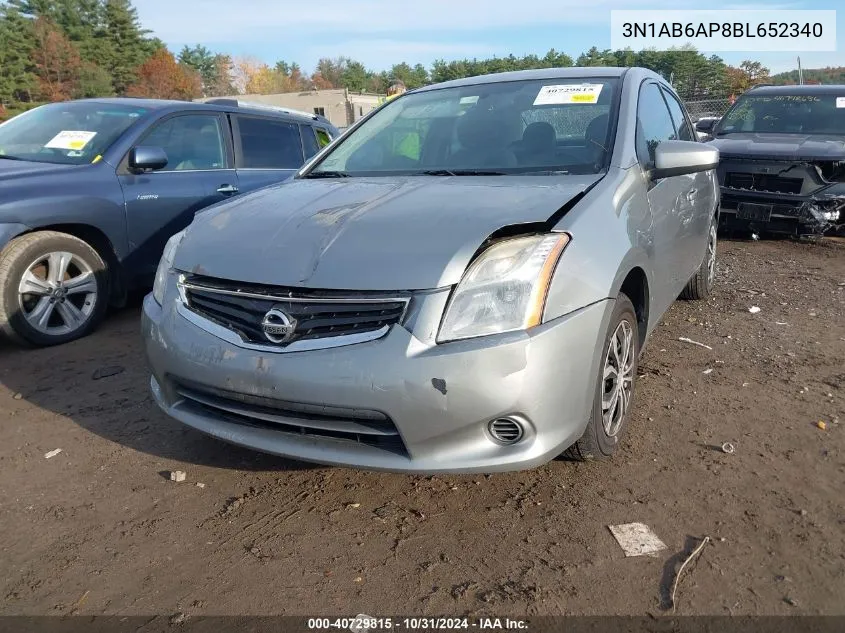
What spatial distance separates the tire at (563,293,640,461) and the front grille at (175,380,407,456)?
762mm

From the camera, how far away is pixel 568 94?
345cm

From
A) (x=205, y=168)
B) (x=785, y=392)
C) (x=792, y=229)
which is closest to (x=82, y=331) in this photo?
(x=205, y=168)

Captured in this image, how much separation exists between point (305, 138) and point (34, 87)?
65.0 m

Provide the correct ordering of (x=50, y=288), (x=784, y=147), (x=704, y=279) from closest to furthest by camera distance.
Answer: (x=50, y=288) < (x=704, y=279) < (x=784, y=147)

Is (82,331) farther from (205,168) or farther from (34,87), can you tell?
(34,87)

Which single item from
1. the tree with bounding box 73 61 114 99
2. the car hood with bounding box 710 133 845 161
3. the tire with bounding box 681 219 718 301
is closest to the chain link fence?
the car hood with bounding box 710 133 845 161

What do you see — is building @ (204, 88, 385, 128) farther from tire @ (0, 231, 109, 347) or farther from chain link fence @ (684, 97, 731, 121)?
tire @ (0, 231, 109, 347)

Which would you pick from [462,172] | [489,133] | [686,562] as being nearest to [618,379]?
[686,562]

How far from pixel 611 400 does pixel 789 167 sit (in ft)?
18.6

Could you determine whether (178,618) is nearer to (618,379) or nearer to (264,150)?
(618,379)

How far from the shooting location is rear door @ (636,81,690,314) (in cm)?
317

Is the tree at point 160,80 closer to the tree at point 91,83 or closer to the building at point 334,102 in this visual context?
the tree at point 91,83

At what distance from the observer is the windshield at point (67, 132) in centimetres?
471

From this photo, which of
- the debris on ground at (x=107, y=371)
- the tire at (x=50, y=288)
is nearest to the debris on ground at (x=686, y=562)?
the debris on ground at (x=107, y=371)
